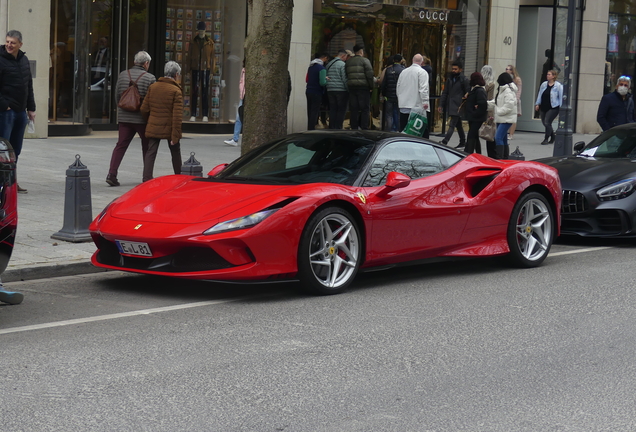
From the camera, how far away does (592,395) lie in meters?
4.85

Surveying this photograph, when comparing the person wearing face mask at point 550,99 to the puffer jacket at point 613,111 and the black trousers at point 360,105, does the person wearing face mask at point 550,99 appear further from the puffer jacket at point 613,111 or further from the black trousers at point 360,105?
the puffer jacket at point 613,111

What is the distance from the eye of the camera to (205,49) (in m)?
22.8

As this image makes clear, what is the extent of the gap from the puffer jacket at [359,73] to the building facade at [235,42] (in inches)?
142

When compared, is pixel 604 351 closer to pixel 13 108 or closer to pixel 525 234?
pixel 525 234

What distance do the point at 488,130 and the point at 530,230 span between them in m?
8.20

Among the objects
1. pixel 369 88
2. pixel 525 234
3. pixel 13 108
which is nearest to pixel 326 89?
pixel 369 88

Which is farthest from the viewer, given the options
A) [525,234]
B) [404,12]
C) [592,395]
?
[404,12]

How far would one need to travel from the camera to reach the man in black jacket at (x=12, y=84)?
11.5m

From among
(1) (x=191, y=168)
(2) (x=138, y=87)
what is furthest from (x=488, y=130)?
(1) (x=191, y=168)

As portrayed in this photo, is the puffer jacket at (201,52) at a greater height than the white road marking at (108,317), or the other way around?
the puffer jacket at (201,52)

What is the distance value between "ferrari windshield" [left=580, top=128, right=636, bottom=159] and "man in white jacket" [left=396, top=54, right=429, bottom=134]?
593 cm

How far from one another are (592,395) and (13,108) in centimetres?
880

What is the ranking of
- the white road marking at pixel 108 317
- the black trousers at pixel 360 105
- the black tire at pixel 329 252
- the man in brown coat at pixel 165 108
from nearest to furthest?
the white road marking at pixel 108 317 → the black tire at pixel 329 252 → the man in brown coat at pixel 165 108 → the black trousers at pixel 360 105

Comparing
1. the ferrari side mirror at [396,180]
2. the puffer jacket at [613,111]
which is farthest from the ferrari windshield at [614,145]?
the ferrari side mirror at [396,180]
